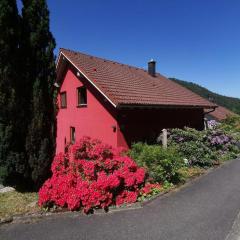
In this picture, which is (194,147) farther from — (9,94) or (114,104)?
(9,94)

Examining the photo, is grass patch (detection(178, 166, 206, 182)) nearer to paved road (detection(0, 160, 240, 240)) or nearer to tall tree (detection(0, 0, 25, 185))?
paved road (detection(0, 160, 240, 240))

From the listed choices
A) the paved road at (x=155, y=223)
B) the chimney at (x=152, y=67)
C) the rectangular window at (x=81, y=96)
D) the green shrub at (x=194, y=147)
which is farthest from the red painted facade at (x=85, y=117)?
the chimney at (x=152, y=67)

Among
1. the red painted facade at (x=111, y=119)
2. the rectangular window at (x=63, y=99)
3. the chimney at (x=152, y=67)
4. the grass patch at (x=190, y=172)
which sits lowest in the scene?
the grass patch at (x=190, y=172)

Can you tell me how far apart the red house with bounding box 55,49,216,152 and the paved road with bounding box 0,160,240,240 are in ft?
19.1

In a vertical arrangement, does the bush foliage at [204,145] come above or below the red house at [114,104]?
below

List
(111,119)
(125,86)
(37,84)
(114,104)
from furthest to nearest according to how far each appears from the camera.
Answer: (125,86)
(111,119)
(114,104)
(37,84)

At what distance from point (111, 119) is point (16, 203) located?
6317 mm

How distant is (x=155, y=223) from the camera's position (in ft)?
22.0

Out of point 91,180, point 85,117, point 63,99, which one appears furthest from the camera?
point 63,99

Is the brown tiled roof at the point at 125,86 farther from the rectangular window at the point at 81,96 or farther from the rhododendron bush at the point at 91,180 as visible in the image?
the rhododendron bush at the point at 91,180

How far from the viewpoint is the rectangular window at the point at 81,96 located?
1674 cm

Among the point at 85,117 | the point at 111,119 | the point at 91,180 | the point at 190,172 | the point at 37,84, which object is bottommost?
the point at 190,172

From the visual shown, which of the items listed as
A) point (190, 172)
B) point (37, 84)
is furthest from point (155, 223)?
point (37, 84)

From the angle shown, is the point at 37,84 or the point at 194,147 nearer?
the point at 37,84
